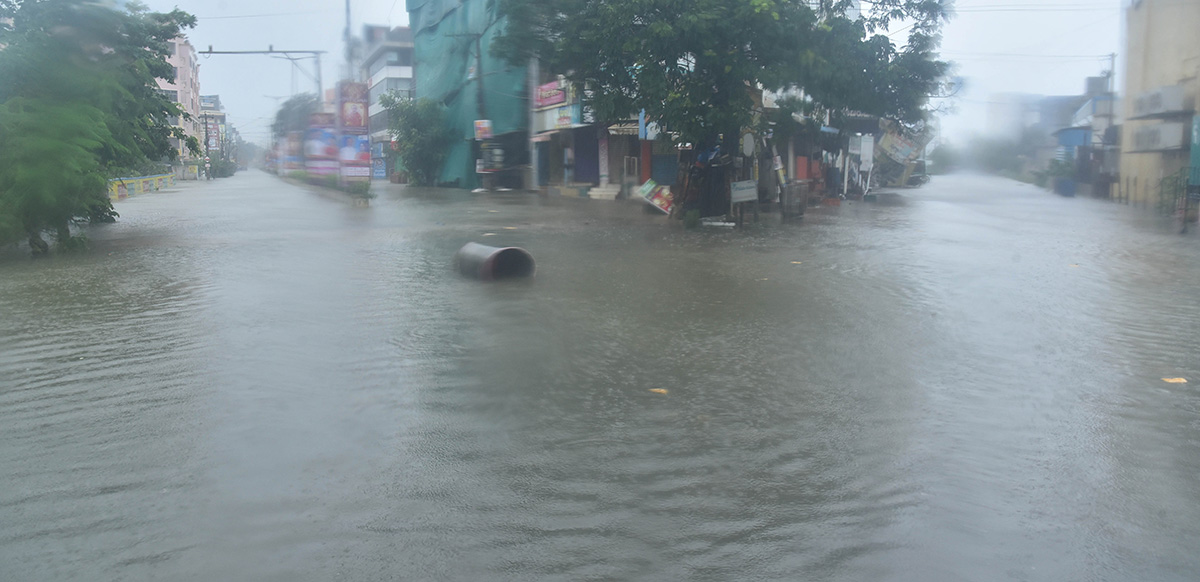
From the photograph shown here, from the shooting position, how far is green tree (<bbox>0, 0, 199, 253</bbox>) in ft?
45.4

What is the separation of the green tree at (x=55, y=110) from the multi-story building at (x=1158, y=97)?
26204 millimetres

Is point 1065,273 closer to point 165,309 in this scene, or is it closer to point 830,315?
point 830,315

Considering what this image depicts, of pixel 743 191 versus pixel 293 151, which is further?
pixel 293 151

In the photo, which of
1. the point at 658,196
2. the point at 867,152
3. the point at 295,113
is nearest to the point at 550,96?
the point at 867,152

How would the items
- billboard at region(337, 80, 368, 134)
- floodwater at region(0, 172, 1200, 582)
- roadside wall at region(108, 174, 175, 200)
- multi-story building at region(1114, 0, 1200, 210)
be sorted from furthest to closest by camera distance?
roadside wall at region(108, 174, 175, 200), billboard at region(337, 80, 368, 134), multi-story building at region(1114, 0, 1200, 210), floodwater at region(0, 172, 1200, 582)

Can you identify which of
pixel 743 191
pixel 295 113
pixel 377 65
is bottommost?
pixel 743 191

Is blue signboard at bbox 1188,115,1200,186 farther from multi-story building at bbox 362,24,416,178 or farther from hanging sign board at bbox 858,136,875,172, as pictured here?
multi-story building at bbox 362,24,416,178

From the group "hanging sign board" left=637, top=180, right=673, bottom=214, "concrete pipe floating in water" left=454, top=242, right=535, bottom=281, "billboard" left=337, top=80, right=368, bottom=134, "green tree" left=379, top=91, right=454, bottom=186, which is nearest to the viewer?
"concrete pipe floating in water" left=454, top=242, right=535, bottom=281

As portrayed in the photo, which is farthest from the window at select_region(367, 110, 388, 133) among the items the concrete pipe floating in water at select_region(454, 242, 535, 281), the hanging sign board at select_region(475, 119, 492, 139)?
the concrete pipe floating in water at select_region(454, 242, 535, 281)

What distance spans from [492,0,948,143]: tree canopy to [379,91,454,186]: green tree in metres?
28.0

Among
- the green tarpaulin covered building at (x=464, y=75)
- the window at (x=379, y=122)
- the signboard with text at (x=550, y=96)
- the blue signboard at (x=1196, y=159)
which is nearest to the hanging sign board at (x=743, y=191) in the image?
the blue signboard at (x=1196, y=159)

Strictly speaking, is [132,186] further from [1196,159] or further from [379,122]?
[1196,159]

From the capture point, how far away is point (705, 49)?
19.0m

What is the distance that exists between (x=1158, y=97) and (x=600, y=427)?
31.6m
